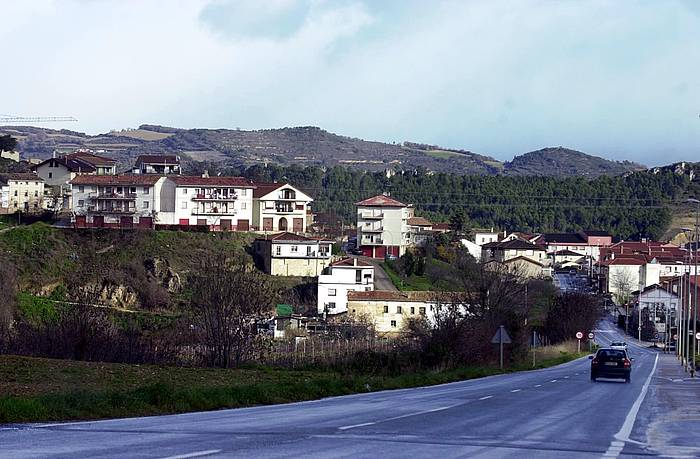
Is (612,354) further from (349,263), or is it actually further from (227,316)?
(349,263)

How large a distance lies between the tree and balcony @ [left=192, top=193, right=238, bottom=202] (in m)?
70.6

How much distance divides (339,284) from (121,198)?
29.6 meters

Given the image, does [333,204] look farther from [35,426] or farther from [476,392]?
[35,426]

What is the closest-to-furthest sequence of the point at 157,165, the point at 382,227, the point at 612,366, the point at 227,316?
the point at 227,316 → the point at 612,366 → the point at 382,227 → the point at 157,165

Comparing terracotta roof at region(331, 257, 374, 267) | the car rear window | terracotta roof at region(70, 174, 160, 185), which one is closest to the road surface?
the car rear window

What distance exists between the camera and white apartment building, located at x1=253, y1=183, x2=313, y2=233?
11425cm

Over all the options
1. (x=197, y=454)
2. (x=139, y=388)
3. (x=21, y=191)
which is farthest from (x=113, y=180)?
(x=197, y=454)

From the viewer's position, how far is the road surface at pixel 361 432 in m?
13.0

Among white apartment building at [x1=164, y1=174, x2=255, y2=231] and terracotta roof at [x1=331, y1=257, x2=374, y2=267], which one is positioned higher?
white apartment building at [x1=164, y1=174, x2=255, y2=231]

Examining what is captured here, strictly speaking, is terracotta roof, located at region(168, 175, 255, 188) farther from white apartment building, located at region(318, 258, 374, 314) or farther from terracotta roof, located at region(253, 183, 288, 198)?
→ white apartment building, located at region(318, 258, 374, 314)

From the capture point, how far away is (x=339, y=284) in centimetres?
9219

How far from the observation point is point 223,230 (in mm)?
106625

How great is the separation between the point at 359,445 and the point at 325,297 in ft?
257

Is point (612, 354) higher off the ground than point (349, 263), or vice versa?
point (349, 263)
